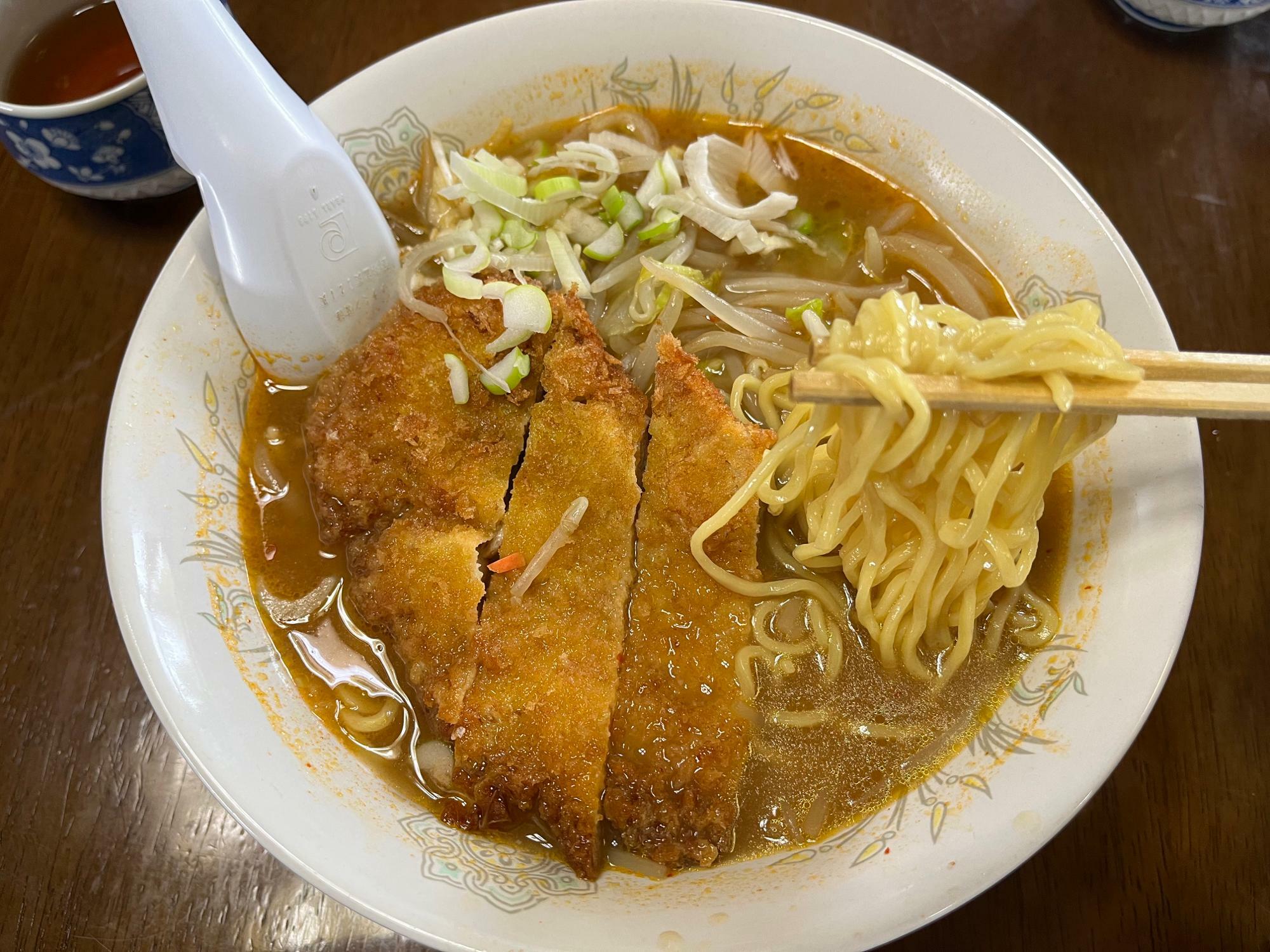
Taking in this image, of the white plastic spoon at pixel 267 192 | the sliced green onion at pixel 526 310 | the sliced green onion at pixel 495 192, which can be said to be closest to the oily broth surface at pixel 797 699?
the white plastic spoon at pixel 267 192

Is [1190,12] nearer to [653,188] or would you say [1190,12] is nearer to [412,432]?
[653,188]

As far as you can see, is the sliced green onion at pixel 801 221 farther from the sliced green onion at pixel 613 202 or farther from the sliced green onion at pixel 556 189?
the sliced green onion at pixel 556 189

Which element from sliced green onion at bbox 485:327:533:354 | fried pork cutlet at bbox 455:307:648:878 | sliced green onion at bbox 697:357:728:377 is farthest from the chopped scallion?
sliced green onion at bbox 697:357:728:377

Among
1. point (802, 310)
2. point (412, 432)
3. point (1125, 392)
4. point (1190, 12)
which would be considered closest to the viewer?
point (1125, 392)

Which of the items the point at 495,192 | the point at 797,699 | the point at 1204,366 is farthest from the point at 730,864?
the point at 495,192

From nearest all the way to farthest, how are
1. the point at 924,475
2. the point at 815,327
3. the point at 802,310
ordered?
the point at 924,475 < the point at 815,327 < the point at 802,310
